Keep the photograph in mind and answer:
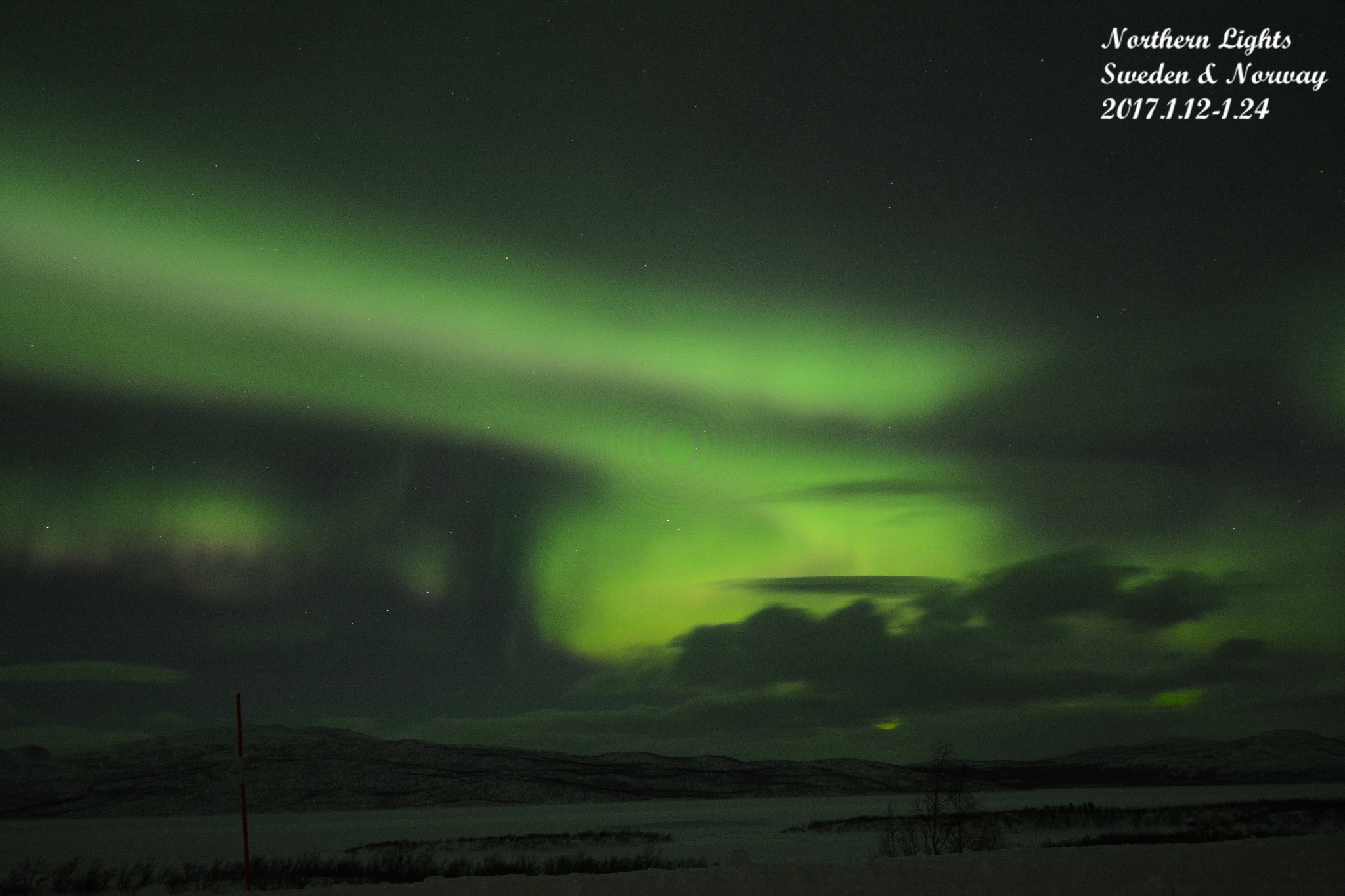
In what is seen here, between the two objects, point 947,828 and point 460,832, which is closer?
point 947,828

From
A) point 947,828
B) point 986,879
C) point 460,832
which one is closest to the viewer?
point 986,879

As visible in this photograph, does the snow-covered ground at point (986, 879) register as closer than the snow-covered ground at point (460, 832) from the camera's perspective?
Yes


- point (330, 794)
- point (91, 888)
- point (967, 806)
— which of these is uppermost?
point (91, 888)

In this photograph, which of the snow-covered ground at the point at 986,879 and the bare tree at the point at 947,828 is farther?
the bare tree at the point at 947,828

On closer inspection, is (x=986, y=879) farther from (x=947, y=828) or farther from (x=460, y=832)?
(x=460, y=832)

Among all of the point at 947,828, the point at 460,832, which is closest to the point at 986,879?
the point at 947,828

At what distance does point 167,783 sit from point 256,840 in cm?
8467

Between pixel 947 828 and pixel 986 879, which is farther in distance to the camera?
pixel 947 828

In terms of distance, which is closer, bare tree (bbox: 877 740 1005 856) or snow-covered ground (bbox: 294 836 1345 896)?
snow-covered ground (bbox: 294 836 1345 896)

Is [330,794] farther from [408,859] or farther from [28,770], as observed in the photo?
[408,859]

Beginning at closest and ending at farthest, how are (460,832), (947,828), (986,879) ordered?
1. (986,879)
2. (947,828)
3. (460,832)

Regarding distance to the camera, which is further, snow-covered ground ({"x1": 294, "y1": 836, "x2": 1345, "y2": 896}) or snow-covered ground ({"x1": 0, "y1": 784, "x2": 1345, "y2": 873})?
snow-covered ground ({"x1": 0, "y1": 784, "x2": 1345, "y2": 873})

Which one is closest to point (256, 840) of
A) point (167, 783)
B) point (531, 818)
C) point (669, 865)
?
point (531, 818)

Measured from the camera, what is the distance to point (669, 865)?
750 inches
